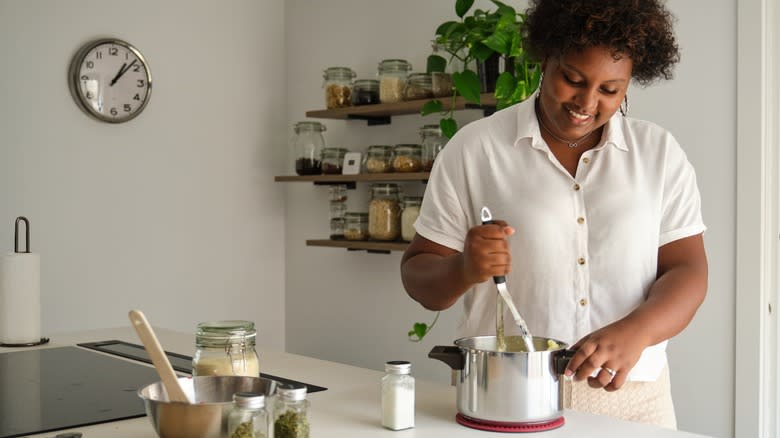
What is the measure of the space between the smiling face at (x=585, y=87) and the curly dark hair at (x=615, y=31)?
18mm

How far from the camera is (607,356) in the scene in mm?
1415

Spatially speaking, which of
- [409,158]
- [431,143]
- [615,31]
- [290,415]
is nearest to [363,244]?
[409,158]

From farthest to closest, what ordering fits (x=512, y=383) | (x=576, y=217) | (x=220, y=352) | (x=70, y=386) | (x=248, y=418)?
(x=70, y=386)
(x=576, y=217)
(x=220, y=352)
(x=512, y=383)
(x=248, y=418)

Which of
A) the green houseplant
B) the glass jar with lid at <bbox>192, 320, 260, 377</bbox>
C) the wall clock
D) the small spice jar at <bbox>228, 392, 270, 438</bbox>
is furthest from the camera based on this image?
the wall clock

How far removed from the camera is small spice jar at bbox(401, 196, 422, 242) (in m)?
3.58

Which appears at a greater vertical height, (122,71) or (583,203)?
(122,71)

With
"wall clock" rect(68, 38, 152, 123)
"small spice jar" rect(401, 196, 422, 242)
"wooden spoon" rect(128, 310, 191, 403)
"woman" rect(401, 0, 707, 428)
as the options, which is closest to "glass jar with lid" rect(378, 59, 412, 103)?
"small spice jar" rect(401, 196, 422, 242)

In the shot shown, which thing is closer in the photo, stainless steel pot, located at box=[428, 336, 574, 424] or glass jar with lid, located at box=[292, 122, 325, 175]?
stainless steel pot, located at box=[428, 336, 574, 424]

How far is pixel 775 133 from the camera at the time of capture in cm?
274

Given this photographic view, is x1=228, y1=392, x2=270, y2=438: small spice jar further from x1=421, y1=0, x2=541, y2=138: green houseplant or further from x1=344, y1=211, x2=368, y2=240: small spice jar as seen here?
x1=344, y1=211, x2=368, y2=240: small spice jar

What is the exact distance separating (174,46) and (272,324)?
1454mm

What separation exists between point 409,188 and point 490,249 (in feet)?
8.10

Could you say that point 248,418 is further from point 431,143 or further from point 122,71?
point 122,71

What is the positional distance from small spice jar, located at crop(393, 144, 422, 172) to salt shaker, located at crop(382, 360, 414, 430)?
222cm
